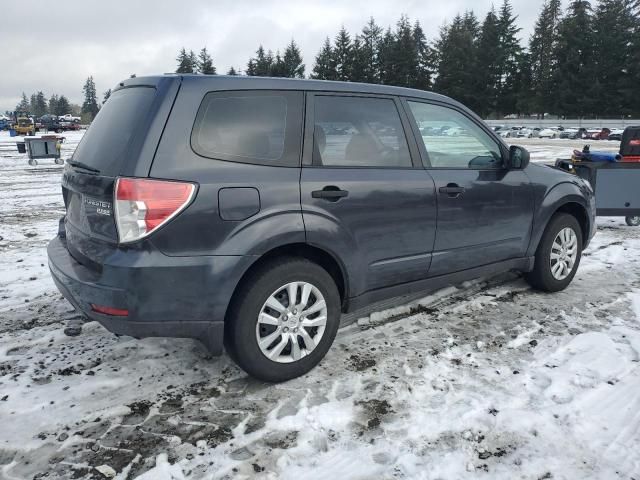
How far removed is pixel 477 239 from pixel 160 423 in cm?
273

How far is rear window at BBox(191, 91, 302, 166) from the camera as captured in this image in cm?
295

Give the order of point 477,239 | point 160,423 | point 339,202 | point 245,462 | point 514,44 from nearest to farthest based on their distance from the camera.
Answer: point 245,462, point 160,423, point 339,202, point 477,239, point 514,44

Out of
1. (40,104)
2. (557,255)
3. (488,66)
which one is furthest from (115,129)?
(40,104)

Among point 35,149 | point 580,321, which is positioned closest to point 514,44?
point 35,149

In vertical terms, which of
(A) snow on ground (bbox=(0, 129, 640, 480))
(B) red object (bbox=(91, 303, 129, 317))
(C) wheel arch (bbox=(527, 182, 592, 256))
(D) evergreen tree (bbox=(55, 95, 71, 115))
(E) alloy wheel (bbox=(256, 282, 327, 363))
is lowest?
(A) snow on ground (bbox=(0, 129, 640, 480))

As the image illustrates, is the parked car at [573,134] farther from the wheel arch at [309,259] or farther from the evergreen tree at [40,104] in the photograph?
the evergreen tree at [40,104]

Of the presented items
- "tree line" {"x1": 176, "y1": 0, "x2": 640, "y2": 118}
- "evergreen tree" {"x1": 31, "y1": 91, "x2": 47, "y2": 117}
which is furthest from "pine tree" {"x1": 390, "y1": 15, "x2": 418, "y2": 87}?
"evergreen tree" {"x1": 31, "y1": 91, "x2": 47, "y2": 117}

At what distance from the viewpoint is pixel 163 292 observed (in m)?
2.79

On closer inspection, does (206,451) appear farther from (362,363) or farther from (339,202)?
(339,202)

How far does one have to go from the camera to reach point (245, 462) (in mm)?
2543

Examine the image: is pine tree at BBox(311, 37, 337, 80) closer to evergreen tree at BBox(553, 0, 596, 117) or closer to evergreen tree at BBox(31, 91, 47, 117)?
evergreen tree at BBox(553, 0, 596, 117)

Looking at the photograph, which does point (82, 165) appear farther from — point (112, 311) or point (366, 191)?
point (366, 191)

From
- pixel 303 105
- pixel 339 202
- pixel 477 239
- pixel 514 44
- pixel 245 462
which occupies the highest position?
pixel 514 44

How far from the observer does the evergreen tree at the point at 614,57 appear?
69250mm
